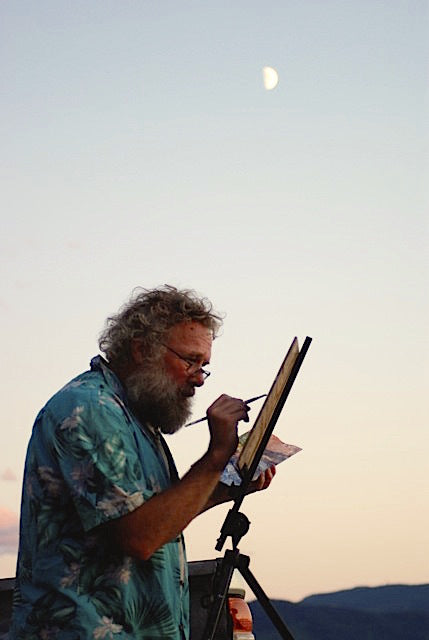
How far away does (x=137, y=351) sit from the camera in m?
3.67

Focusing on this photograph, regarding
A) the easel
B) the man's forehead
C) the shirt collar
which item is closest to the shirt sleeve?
the shirt collar

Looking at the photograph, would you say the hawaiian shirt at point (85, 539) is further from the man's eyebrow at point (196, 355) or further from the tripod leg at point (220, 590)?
the man's eyebrow at point (196, 355)

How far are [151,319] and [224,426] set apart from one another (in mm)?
766

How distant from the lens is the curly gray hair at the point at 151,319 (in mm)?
3689

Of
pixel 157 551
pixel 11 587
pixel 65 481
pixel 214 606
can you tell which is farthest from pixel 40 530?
pixel 11 587

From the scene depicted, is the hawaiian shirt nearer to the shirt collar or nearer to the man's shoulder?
the man's shoulder

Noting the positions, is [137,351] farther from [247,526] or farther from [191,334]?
[247,526]

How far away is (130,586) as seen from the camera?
9.96 feet

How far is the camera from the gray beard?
3469 mm

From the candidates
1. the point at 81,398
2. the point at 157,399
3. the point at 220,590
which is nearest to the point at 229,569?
the point at 220,590

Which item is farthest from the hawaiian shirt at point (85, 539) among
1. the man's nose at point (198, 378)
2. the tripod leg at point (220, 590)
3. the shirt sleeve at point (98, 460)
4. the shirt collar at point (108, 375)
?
the man's nose at point (198, 378)

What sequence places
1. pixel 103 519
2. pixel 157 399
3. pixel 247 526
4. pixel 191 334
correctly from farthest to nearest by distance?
1. pixel 191 334
2. pixel 247 526
3. pixel 157 399
4. pixel 103 519

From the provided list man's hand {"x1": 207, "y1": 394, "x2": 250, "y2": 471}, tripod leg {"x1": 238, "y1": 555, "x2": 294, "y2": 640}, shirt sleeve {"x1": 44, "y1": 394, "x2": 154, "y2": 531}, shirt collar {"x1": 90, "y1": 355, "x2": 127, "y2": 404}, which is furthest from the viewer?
tripod leg {"x1": 238, "y1": 555, "x2": 294, "y2": 640}

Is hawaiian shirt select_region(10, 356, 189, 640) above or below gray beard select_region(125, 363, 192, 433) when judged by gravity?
below
